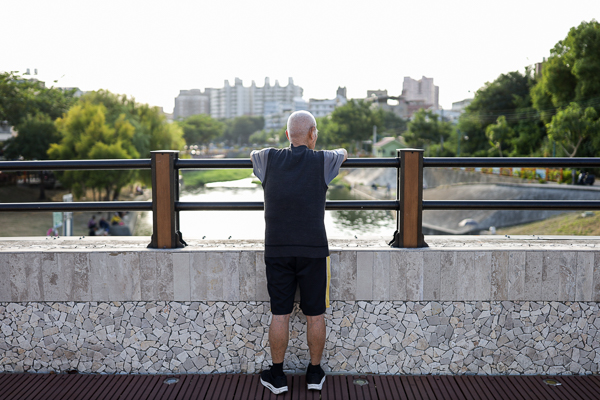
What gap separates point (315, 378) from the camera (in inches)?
128

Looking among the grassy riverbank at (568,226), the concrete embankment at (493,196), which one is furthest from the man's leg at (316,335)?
the concrete embankment at (493,196)

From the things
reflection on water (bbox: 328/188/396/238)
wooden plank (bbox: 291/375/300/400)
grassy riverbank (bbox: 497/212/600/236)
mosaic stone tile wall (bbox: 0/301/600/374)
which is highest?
mosaic stone tile wall (bbox: 0/301/600/374)

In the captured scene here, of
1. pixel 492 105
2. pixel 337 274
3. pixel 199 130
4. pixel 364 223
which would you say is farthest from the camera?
pixel 199 130

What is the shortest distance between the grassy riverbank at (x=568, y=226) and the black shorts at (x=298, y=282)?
26253 millimetres

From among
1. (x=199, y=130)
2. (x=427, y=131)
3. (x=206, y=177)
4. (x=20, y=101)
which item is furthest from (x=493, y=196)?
(x=199, y=130)

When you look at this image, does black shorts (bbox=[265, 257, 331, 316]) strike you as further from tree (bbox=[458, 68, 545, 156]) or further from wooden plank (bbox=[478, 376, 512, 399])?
tree (bbox=[458, 68, 545, 156])

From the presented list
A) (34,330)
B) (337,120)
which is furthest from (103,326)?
(337,120)

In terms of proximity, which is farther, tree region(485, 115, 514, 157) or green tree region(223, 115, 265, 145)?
green tree region(223, 115, 265, 145)

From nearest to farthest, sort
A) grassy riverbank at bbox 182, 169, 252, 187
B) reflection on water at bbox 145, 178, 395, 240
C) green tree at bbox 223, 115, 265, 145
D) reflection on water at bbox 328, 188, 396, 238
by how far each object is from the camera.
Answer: reflection on water at bbox 145, 178, 395, 240 < reflection on water at bbox 328, 188, 396, 238 < grassy riverbank at bbox 182, 169, 252, 187 < green tree at bbox 223, 115, 265, 145

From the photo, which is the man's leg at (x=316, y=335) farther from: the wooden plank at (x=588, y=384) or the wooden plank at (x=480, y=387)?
the wooden plank at (x=588, y=384)

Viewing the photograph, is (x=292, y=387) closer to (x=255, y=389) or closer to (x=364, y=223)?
(x=255, y=389)

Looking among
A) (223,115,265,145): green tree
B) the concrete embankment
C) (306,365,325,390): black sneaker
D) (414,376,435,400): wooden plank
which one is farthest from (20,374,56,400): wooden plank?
(223,115,265,145): green tree

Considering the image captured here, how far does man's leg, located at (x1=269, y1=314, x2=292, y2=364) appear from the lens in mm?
3180

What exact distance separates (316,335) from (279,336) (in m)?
0.23
